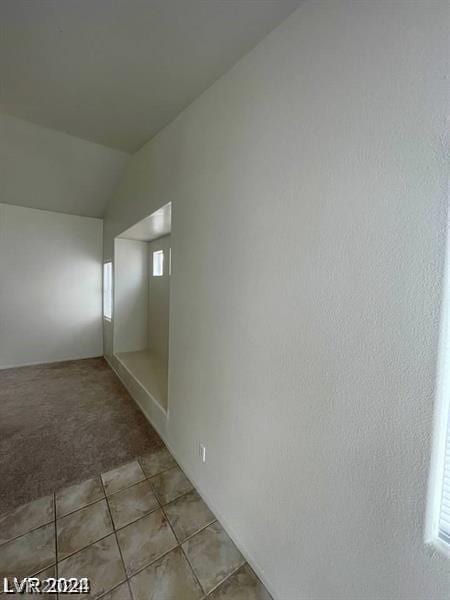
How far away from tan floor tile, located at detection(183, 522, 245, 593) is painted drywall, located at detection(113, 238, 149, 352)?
3.26 metres

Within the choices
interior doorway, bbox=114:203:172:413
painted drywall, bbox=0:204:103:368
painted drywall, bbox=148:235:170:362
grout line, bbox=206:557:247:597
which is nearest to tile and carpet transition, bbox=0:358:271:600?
grout line, bbox=206:557:247:597

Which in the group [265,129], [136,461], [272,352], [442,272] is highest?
[265,129]

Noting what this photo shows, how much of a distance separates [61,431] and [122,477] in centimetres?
101

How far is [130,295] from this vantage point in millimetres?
4152

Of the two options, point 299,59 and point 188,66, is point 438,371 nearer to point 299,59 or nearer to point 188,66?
point 299,59

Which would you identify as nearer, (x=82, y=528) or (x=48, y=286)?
(x=82, y=528)

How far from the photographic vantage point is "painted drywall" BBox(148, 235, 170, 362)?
12.4ft

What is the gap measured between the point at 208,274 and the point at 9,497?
2.03 metres

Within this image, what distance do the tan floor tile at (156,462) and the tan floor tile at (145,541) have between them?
397 millimetres

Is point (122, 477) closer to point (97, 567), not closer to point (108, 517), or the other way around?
point (108, 517)

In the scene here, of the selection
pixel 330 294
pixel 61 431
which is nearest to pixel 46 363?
pixel 61 431

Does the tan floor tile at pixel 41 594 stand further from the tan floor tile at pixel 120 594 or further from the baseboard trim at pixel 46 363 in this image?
the baseboard trim at pixel 46 363

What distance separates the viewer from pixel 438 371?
681mm

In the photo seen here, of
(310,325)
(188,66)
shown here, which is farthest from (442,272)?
(188,66)
